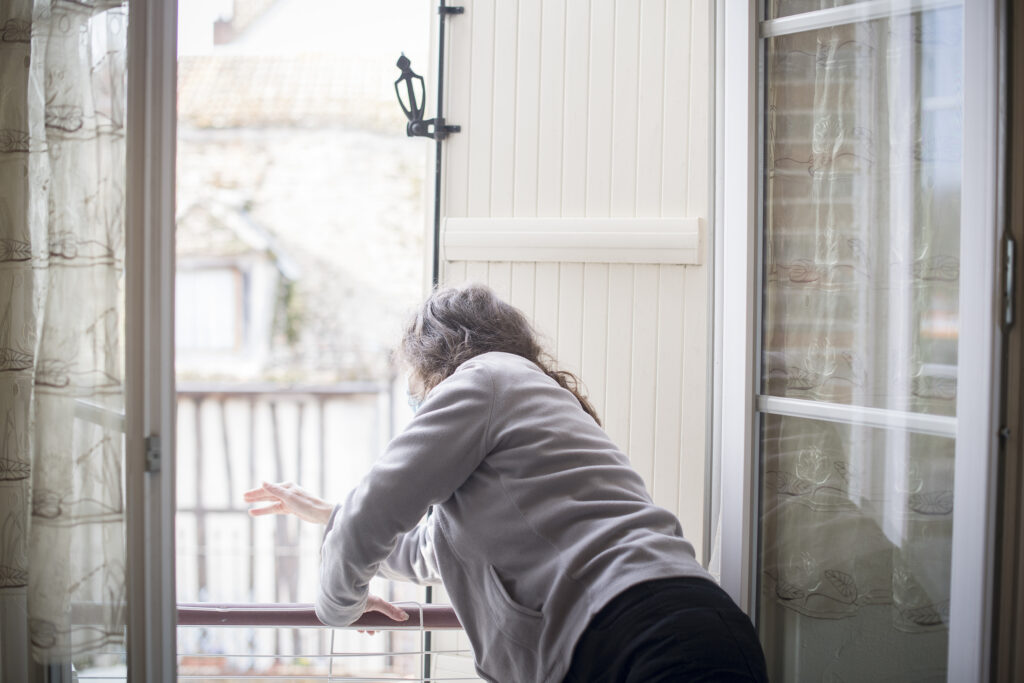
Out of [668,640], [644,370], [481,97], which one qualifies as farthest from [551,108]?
[668,640]

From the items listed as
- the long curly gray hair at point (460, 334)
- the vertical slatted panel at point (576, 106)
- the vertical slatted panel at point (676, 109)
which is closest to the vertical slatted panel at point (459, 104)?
the vertical slatted panel at point (576, 106)

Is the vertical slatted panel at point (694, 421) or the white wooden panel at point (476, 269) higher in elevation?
the white wooden panel at point (476, 269)

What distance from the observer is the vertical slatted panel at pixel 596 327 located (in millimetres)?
2453

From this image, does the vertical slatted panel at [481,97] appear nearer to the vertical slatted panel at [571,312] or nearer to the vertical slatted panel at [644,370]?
the vertical slatted panel at [571,312]

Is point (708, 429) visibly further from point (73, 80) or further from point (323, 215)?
point (323, 215)

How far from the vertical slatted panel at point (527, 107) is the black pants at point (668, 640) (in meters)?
1.44

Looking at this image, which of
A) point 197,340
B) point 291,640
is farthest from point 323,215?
point 291,640

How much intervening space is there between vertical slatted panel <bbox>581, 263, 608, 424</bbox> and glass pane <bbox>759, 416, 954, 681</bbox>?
2.32 ft

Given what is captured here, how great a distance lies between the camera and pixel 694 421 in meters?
2.43

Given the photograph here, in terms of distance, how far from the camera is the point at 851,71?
173 cm

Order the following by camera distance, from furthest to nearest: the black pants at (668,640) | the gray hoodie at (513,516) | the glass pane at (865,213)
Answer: the glass pane at (865,213)
the gray hoodie at (513,516)
the black pants at (668,640)

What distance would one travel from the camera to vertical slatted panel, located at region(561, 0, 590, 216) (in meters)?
2.47

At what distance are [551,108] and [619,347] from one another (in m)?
0.69

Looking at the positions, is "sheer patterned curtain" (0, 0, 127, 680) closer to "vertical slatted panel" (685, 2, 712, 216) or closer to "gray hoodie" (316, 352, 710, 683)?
"gray hoodie" (316, 352, 710, 683)
